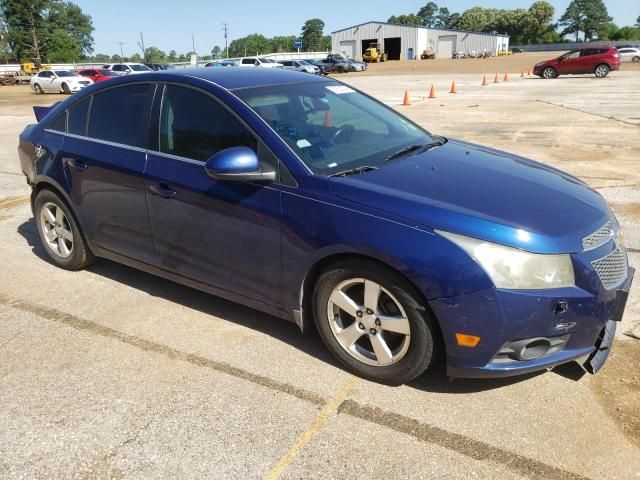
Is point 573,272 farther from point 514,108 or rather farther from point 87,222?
point 514,108

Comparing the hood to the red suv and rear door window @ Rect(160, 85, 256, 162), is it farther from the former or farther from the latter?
the red suv

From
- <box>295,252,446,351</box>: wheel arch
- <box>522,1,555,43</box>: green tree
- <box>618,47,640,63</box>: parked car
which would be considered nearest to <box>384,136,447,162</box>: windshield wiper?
<box>295,252,446,351</box>: wheel arch

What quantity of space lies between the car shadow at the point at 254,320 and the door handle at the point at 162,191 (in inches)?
35.6

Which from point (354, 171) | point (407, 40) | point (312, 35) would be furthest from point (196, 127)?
point (312, 35)

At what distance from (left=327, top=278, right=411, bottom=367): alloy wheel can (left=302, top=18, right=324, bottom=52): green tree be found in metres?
152

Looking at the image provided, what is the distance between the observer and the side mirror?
9.84 ft

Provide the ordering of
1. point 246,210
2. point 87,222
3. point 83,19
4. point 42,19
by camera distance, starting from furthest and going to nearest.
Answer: point 83,19, point 42,19, point 87,222, point 246,210

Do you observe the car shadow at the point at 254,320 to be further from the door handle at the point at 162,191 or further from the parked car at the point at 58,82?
the parked car at the point at 58,82

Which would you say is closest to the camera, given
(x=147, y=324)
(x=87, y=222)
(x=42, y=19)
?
(x=147, y=324)

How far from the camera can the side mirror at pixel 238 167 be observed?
3.00 m

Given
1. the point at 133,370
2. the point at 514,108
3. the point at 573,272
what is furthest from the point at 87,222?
the point at 514,108

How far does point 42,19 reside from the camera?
93.6 meters

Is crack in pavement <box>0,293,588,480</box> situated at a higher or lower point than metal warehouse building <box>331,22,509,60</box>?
lower

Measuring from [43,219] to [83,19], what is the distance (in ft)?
445
